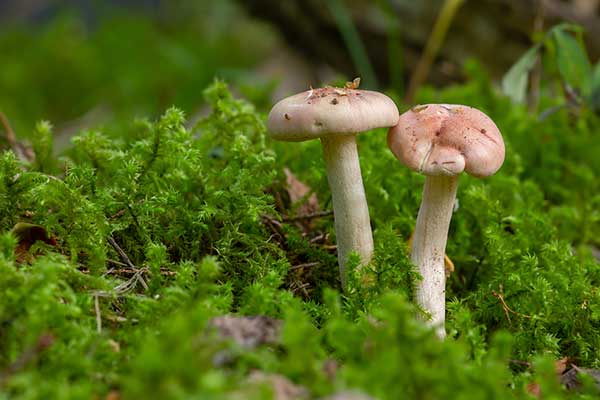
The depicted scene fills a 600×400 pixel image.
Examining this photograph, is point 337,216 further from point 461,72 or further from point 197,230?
point 461,72

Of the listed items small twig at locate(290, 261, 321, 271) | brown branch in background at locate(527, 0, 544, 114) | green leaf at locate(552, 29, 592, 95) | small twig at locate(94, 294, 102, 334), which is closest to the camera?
small twig at locate(94, 294, 102, 334)

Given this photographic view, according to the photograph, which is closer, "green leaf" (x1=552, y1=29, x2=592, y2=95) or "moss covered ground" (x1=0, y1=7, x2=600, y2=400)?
"moss covered ground" (x1=0, y1=7, x2=600, y2=400)

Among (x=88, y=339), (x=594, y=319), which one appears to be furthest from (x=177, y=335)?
(x=594, y=319)

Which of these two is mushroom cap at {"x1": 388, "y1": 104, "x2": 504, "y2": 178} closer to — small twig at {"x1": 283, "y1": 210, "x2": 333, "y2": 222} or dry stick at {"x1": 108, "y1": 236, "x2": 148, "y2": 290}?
small twig at {"x1": 283, "y1": 210, "x2": 333, "y2": 222}

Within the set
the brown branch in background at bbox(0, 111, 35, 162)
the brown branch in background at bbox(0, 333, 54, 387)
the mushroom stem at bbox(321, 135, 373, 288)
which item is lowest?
the brown branch in background at bbox(0, 333, 54, 387)

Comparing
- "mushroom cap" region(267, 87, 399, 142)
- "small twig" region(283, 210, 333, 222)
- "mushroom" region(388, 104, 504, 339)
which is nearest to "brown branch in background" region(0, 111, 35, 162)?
"small twig" region(283, 210, 333, 222)

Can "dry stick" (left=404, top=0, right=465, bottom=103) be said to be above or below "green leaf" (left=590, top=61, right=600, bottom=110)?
above

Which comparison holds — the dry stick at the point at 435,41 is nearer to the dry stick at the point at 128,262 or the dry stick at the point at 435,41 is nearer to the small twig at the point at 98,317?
the dry stick at the point at 128,262

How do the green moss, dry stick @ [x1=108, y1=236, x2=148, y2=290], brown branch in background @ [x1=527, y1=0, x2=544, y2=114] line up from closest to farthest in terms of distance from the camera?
the green moss → dry stick @ [x1=108, y1=236, x2=148, y2=290] → brown branch in background @ [x1=527, y1=0, x2=544, y2=114]
